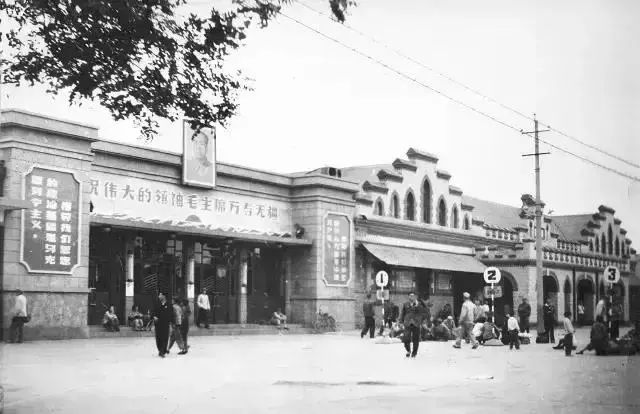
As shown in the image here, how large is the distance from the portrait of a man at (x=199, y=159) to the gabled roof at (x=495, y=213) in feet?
76.5

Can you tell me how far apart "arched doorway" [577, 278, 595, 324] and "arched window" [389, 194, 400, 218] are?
17.5 metres

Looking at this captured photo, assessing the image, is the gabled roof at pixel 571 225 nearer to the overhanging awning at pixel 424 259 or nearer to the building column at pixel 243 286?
the overhanging awning at pixel 424 259

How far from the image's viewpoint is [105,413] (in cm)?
1093

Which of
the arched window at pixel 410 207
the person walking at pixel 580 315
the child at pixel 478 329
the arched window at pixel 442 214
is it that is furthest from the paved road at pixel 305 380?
the person walking at pixel 580 315

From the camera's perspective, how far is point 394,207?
40750 mm

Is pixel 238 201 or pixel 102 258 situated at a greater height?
pixel 238 201

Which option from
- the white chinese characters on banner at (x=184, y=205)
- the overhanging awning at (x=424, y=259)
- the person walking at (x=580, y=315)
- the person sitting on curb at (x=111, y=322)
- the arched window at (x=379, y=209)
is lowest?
the person walking at (x=580, y=315)

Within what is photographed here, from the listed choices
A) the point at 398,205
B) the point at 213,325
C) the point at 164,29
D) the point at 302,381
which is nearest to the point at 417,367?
the point at 302,381

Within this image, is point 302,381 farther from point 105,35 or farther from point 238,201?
point 238,201

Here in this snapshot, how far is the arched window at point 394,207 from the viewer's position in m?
40.5

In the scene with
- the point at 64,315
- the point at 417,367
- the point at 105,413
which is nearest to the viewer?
the point at 105,413

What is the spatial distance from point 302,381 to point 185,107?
566 cm

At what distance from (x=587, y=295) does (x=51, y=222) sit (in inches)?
1516

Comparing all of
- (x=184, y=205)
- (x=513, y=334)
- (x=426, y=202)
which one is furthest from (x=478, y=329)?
(x=426, y=202)
